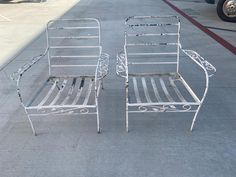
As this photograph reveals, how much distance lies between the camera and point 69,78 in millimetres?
5430

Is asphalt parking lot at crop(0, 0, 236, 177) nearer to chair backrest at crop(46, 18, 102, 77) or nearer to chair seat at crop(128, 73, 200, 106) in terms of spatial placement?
chair seat at crop(128, 73, 200, 106)

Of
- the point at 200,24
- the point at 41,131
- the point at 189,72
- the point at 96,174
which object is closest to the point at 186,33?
the point at 200,24

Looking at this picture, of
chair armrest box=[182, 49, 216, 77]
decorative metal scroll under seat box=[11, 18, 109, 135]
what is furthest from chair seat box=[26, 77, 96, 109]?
chair armrest box=[182, 49, 216, 77]

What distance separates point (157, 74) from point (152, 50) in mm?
3009

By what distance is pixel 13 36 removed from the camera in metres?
10.2

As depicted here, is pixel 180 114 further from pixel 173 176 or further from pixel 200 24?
pixel 200 24

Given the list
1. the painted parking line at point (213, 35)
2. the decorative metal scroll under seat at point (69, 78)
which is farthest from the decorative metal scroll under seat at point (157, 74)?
the painted parking line at point (213, 35)

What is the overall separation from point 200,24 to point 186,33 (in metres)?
1.48

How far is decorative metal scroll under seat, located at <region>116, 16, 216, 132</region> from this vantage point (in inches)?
181

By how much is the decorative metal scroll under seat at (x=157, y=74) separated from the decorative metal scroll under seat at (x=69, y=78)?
422 mm

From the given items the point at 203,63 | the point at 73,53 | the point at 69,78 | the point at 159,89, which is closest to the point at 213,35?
the point at 73,53

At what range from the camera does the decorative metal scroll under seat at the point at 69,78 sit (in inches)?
182

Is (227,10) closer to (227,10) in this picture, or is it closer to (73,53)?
(227,10)

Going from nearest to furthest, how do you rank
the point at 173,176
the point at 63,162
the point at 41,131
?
1. the point at 173,176
2. the point at 63,162
3. the point at 41,131
